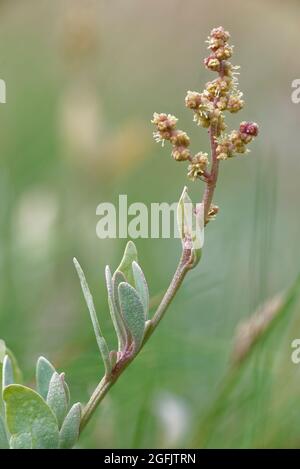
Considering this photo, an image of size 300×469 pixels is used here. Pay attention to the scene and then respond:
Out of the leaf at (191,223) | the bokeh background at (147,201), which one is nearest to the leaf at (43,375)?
the leaf at (191,223)

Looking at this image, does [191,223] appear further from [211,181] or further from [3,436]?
[3,436]

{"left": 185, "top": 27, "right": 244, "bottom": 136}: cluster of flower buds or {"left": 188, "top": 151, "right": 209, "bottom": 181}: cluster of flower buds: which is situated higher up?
{"left": 185, "top": 27, "right": 244, "bottom": 136}: cluster of flower buds

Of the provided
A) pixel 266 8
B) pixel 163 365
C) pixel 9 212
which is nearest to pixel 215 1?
pixel 266 8

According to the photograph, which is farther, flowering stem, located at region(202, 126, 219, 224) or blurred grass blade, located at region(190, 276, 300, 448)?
blurred grass blade, located at region(190, 276, 300, 448)

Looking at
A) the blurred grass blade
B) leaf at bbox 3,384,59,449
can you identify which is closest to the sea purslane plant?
leaf at bbox 3,384,59,449

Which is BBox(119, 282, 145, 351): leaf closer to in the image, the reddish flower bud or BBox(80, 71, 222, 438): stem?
BBox(80, 71, 222, 438): stem

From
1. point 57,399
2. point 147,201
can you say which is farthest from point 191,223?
point 147,201
